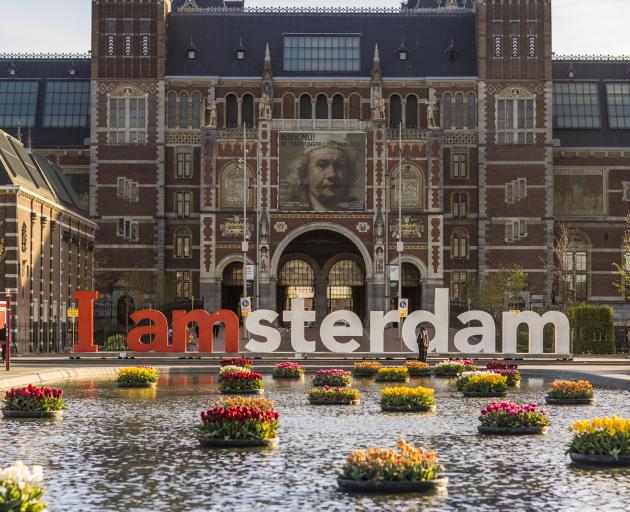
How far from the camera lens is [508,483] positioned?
1730 cm

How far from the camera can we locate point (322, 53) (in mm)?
89125

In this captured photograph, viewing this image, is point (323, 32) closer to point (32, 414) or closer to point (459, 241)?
point (459, 241)

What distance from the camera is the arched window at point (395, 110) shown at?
87.9m

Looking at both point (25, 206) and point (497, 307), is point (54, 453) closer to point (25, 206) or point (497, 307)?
point (25, 206)

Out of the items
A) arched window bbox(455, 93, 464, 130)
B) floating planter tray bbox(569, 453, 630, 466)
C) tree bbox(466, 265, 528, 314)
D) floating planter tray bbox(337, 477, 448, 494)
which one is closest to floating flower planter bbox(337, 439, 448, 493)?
floating planter tray bbox(337, 477, 448, 494)

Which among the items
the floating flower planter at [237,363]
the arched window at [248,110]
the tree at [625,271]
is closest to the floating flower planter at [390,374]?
the floating flower planter at [237,363]

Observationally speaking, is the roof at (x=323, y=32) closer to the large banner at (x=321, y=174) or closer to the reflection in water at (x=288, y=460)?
the large banner at (x=321, y=174)

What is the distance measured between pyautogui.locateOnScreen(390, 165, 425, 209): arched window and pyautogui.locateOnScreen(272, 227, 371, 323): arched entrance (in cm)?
645

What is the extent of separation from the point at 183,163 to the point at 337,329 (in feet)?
120

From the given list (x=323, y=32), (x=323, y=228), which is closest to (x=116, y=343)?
(x=323, y=228)

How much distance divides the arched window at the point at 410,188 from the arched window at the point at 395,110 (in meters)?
6.48

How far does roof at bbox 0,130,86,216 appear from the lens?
197 feet

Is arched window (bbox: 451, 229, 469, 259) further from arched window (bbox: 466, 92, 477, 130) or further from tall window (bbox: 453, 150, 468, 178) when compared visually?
arched window (bbox: 466, 92, 477, 130)

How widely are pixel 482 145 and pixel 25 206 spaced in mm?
36147
